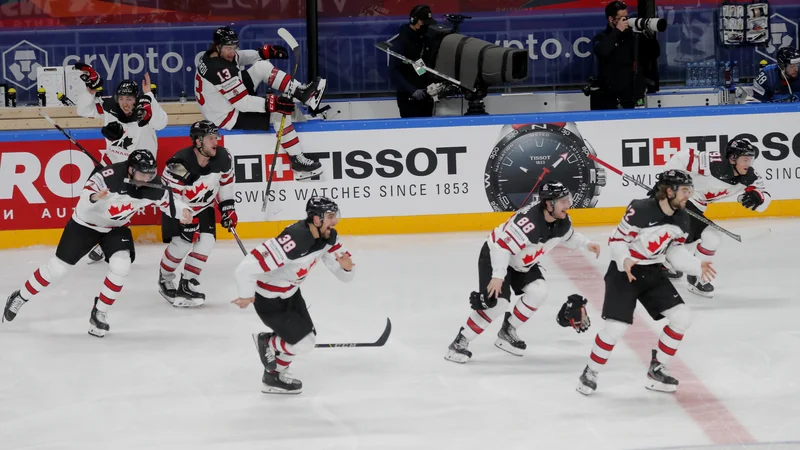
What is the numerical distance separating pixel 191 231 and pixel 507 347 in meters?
2.51

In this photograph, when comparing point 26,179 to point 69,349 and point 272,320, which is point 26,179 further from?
point 272,320

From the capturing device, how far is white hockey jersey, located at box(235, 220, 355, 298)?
604 cm

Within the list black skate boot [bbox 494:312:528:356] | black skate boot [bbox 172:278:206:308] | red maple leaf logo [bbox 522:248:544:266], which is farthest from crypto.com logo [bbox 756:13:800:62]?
black skate boot [bbox 172:278:206:308]

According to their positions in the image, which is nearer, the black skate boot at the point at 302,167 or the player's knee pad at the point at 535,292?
the player's knee pad at the point at 535,292

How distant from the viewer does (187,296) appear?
27.7ft

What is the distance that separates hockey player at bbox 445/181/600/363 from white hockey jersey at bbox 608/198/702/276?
0.88 ft

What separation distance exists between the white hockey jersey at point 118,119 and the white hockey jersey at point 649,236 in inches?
184

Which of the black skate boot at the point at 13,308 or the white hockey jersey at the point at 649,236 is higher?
the white hockey jersey at the point at 649,236

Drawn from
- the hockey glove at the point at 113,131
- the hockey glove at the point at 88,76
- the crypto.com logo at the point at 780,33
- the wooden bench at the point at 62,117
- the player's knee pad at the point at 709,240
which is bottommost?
the player's knee pad at the point at 709,240

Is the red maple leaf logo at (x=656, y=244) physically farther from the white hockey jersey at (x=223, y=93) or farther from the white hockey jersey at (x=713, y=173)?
the white hockey jersey at (x=223, y=93)

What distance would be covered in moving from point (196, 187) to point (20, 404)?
246 centimetres

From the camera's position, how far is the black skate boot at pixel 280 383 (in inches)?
252

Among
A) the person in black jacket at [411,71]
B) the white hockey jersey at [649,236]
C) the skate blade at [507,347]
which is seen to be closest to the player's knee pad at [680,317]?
the white hockey jersey at [649,236]

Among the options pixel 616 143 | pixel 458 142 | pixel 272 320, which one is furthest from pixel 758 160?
→ pixel 272 320
